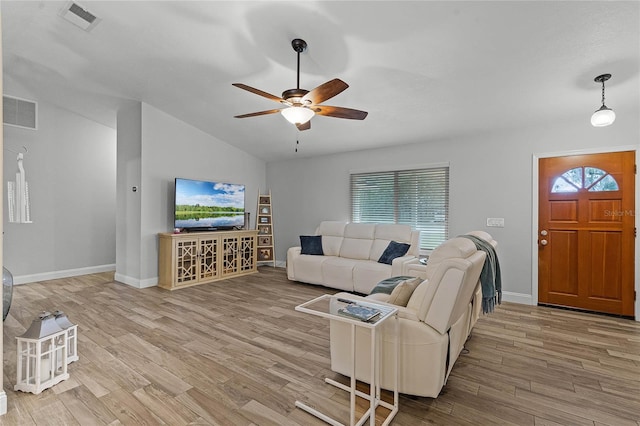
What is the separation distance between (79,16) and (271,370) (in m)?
3.88

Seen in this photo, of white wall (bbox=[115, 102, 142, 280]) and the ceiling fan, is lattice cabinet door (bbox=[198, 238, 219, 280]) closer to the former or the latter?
white wall (bbox=[115, 102, 142, 280])

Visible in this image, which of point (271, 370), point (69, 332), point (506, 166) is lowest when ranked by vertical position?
point (271, 370)

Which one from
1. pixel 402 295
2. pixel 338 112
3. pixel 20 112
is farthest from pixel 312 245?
pixel 20 112

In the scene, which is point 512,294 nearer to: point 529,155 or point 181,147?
point 529,155

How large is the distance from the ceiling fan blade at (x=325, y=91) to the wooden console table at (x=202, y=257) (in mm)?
3354

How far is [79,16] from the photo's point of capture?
3027 millimetres

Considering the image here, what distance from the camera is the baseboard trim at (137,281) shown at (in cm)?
479

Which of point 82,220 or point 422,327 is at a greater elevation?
point 82,220

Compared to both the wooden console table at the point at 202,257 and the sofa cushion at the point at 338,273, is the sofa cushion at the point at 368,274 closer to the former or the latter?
the sofa cushion at the point at 338,273

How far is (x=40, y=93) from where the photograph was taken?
4863 millimetres

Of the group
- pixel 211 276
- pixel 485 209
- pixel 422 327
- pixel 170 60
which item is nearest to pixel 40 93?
pixel 170 60

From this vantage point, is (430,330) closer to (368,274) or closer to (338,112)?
(338,112)

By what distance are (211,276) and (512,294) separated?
4.74m

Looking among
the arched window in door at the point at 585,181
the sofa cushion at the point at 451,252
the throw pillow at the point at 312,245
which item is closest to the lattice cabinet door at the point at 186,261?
the throw pillow at the point at 312,245
